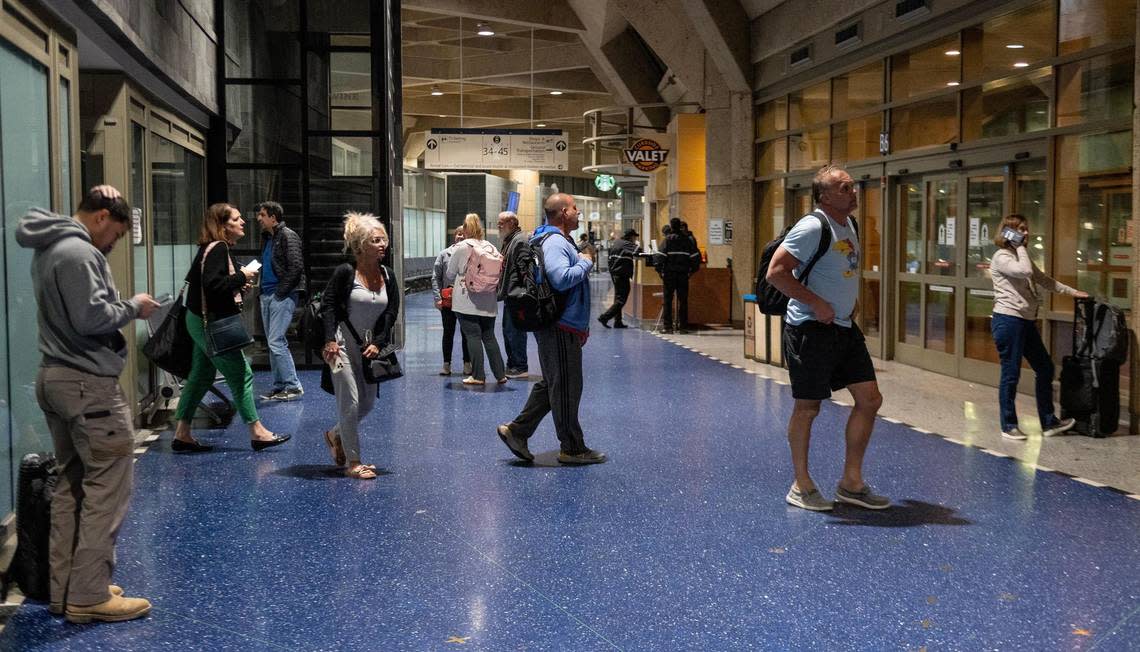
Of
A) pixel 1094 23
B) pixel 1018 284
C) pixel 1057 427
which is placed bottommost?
pixel 1057 427

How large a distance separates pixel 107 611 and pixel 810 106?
41.6 feet

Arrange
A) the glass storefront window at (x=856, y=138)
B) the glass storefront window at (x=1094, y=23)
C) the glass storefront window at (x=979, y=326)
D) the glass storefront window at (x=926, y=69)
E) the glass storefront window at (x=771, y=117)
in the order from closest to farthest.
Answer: the glass storefront window at (x=1094, y=23)
the glass storefront window at (x=979, y=326)
the glass storefront window at (x=926, y=69)
the glass storefront window at (x=856, y=138)
the glass storefront window at (x=771, y=117)

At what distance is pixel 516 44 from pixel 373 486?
76.2ft

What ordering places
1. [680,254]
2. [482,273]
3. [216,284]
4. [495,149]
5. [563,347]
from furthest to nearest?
[495,149]
[680,254]
[482,273]
[216,284]
[563,347]

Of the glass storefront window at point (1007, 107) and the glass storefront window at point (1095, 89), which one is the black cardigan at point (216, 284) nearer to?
the glass storefront window at point (1095, 89)

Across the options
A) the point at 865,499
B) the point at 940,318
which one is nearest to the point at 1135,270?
the point at 865,499

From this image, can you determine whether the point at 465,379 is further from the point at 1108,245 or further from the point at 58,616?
the point at 58,616

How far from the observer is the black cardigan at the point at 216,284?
7.14 metres

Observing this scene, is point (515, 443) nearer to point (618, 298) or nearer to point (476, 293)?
point (476, 293)

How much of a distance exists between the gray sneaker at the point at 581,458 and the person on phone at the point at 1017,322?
296 cm

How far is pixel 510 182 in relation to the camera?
44625mm

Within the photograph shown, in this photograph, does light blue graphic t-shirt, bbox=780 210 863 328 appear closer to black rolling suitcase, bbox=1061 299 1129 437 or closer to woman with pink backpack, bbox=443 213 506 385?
black rolling suitcase, bbox=1061 299 1129 437

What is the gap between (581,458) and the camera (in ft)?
22.9

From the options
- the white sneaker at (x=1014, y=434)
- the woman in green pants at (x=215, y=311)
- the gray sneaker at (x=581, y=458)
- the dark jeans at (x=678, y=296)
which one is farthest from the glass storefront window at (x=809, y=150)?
the woman in green pants at (x=215, y=311)
